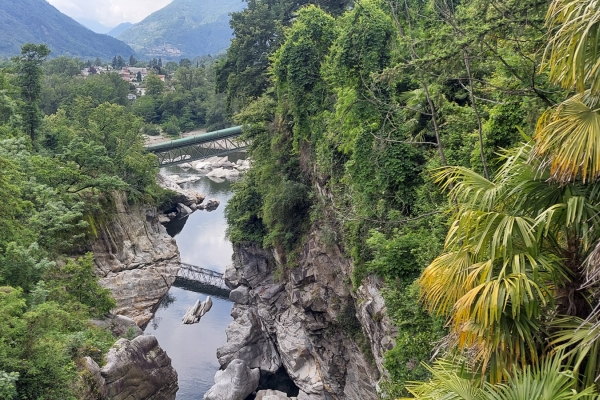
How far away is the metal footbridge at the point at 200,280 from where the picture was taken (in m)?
31.9

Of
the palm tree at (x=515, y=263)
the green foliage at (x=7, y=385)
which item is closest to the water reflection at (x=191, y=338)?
the green foliage at (x=7, y=385)

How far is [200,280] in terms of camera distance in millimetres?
32406

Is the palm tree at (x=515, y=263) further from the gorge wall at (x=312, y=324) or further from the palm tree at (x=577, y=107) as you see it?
the gorge wall at (x=312, y=324)

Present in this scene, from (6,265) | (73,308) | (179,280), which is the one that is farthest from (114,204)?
(6,265)

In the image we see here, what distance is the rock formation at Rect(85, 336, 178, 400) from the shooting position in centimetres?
1442

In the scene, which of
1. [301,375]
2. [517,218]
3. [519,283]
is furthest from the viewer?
[301,375]

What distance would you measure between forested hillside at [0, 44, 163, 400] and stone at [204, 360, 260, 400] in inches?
213

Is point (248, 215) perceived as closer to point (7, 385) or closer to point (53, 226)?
point (53, 226)

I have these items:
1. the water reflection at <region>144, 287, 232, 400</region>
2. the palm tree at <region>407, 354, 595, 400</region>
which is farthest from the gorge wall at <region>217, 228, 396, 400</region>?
the palm tree at <region>407, 354, 595, 400</region>

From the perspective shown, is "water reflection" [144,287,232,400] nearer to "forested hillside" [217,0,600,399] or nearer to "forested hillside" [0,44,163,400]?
"forested hillside" [0,44,163,400]

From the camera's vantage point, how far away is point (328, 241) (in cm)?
1698

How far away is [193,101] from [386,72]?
6581 cm

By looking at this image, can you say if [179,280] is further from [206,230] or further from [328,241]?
[328,241]

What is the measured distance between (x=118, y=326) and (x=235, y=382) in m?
5.17
